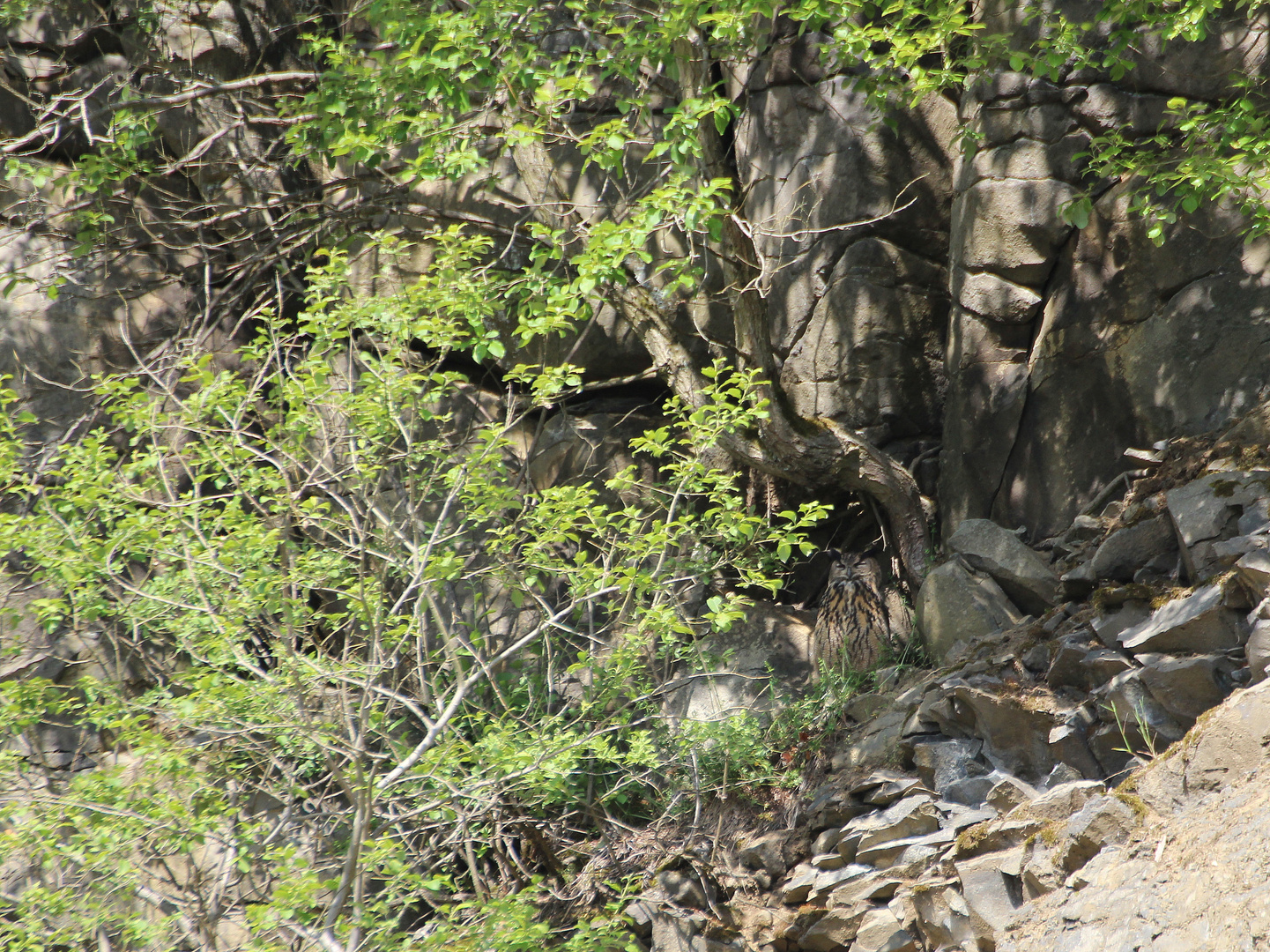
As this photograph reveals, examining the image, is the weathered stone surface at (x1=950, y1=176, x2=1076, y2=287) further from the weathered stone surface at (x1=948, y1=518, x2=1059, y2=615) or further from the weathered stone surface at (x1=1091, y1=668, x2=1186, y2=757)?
the weathered stone surface at (x1=1091, y1=668, x2=1186, y2=757)

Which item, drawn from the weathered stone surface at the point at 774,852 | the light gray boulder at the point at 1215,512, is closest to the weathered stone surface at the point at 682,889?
the weathered stone surface at the point at 774,852

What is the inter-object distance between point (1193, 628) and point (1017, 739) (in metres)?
1.03

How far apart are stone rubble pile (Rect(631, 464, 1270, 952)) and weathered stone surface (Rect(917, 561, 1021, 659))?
0.02 metres

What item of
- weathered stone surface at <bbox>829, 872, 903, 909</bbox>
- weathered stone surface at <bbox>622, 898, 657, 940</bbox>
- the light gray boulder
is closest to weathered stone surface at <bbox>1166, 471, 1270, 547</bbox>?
the light gray boulder

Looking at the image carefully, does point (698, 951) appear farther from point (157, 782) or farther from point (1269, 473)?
point (1269, 473)

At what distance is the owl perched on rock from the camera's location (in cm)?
696

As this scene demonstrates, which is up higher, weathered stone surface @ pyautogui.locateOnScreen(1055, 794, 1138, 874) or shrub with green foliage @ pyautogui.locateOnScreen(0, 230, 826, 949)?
shrub with green foliage @ pyautogui.locateOnScreen(0, 230, 826, 949)

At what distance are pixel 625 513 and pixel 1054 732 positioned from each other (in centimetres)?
236

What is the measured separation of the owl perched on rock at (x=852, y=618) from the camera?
6961 millimetres

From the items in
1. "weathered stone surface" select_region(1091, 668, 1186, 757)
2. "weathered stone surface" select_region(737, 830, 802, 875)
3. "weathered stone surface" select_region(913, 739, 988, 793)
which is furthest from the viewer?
"weathered stone surface" select_region(737, 830, 802, 875)

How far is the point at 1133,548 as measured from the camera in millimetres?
5109

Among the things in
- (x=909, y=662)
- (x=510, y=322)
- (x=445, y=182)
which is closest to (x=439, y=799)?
(x=909, y=662)

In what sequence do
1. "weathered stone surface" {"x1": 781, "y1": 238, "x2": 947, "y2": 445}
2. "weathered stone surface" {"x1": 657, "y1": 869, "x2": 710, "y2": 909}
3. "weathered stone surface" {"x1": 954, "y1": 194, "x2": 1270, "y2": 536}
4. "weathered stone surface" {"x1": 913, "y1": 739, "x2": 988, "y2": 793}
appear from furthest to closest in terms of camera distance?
"weathered stone surface" {"x1": 781, "y1": 238, "x2": 947, "y2": 445} → "weathered stone surface" {"x1": 954, "y1": 194, "x2": 1270, "y2": 536} → "weathered stone surface" {"x1": 657, "y1": 869, "x2": 710, "y2": 909} → "weathered stone surface" {"x1": 913, "y1": 739, "x2": 988, "y2": 793}

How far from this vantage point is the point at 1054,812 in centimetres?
407
